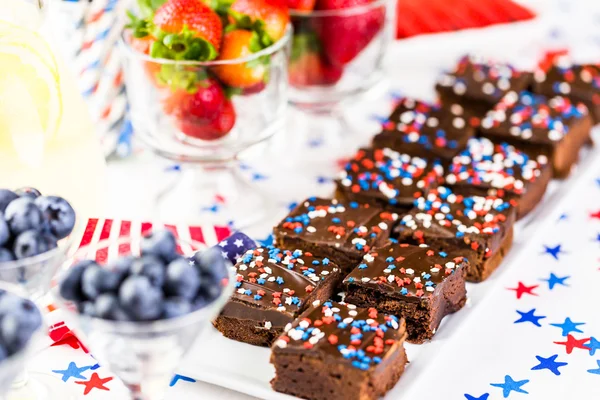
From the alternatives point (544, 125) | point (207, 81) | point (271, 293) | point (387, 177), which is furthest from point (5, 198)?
point (544, 125)

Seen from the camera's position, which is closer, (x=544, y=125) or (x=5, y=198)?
(x=5, y=198)

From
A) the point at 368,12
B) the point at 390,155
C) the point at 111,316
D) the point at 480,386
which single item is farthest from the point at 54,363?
the point at 368,12

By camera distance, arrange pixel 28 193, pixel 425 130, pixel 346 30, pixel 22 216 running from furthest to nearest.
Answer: pixel 425 130 < pixel 346 30 < pixel 28 193 < pixel 22 216

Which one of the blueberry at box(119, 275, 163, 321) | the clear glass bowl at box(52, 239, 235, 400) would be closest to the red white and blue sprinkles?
the clear glass bowl at box(52, 239, 235, 400)

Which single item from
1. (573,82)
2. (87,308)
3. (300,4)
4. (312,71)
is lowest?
(573,82)

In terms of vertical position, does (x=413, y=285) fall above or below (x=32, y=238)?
below

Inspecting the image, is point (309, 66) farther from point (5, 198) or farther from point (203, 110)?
point (5, 198)

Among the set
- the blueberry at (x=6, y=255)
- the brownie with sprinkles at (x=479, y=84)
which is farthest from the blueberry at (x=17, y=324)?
the brownie with sprinkles at (x=479, y=84)

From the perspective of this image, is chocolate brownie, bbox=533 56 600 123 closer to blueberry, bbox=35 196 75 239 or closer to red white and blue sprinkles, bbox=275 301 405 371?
red white and blue sprinkles, bbox=275 301 405 371
